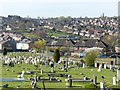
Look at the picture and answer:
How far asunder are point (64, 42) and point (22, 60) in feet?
117

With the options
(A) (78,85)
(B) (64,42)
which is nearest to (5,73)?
(A) (78,85)

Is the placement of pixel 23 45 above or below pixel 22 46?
above

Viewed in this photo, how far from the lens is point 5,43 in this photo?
103 meters

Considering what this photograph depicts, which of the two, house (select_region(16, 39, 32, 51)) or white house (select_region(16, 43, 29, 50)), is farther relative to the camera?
white house (select_region(16, 43, 29, 50))

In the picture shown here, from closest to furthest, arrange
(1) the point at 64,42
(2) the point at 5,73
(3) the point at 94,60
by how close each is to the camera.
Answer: (2) the point at 5,73 → (3) the point at 94,60 → (1) the point at 64,42

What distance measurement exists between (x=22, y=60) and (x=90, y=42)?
33.2 meters

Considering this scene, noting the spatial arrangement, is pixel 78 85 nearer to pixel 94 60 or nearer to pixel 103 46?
pixel 94 60

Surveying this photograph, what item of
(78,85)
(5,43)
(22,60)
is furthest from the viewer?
(5,43)

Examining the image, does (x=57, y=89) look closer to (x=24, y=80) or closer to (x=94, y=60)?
(x=24, y=80)

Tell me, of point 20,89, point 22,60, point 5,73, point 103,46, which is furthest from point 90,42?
point 20,89

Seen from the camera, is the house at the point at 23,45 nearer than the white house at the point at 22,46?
Yes

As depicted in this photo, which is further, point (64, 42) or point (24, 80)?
point (64, 42)

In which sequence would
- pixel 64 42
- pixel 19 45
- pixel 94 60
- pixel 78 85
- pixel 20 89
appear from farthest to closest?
1. pixel 19 45
2. pixel 64 42
3. pixel 94 60
4. pixel 78 85
5. pixel 20 89

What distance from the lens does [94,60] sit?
50812 mm
